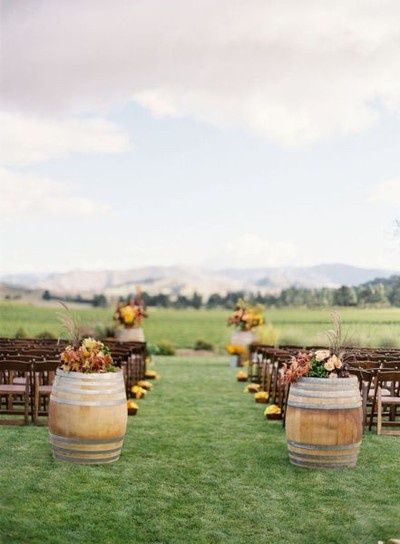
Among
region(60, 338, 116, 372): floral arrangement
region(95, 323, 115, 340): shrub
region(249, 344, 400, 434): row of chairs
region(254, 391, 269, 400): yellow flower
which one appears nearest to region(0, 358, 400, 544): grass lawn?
region(249, 344, 400, 434): row of chairs

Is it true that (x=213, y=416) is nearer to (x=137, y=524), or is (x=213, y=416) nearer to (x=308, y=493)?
(x=308, y=493)

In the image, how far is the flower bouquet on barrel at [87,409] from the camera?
323 inches

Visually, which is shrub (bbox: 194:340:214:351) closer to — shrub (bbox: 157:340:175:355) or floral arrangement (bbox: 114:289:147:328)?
shrub (bbox: 157:340:175:355)

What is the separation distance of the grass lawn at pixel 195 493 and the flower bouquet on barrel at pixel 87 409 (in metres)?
0.17

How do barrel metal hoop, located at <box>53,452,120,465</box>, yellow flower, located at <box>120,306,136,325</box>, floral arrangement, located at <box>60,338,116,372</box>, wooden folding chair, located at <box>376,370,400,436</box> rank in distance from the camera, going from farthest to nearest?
yellow flower, located at <box>120,306,136,325</box> → wooden folding chair, located at <box>376,370,400,436</box> → floral arrangement, located at <box>60,338,116,372</box> → barrel metal hoop, located at <box>53,452,120,465</box>

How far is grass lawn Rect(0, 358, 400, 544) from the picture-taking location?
6.30 meters

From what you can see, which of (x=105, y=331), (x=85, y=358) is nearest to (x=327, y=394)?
(x=85, y=358)

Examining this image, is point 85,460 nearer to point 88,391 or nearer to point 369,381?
point 88,391

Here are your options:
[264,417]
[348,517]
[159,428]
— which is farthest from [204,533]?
[264,417]

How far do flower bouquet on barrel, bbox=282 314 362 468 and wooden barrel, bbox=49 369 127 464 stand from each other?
5.54 feet

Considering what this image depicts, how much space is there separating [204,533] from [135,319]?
1442cm

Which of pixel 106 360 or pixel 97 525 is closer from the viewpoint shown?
pixel 97 525

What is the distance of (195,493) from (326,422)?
4.96 ft

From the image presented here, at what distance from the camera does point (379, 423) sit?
1047 cm
